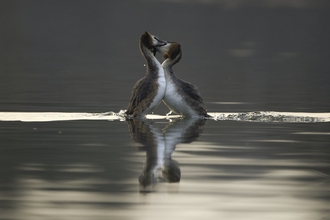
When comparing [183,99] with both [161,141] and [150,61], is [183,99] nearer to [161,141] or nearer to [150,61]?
[150,61]

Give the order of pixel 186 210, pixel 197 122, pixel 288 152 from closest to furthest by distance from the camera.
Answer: pixel 186 210
pixel 288 152
pixel 197 122

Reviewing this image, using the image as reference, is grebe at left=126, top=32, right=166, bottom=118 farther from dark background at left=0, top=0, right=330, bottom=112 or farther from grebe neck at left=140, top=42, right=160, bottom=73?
dark background at left=0, top=0, right=330, bottom=112

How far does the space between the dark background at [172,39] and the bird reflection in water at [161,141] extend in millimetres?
2351

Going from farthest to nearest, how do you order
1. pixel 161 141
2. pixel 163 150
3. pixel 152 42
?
pixel 152 42, pixel 161 141, pixel 163 150

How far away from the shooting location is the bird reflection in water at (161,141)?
33.7 ft

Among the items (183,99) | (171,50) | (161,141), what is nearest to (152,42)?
(171,50)

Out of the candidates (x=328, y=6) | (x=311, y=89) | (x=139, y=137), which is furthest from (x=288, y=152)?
(x=328, y=6)

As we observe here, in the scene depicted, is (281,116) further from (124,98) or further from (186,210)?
(186,210)

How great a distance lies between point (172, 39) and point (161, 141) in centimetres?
3859

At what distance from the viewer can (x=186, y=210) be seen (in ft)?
28.7

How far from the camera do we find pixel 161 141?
1298cm

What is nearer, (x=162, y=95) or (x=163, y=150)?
(x=163, y=150)

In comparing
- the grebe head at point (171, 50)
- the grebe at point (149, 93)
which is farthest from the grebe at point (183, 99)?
the grebe head at point (171, 50)

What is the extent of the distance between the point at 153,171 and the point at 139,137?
301 cm
